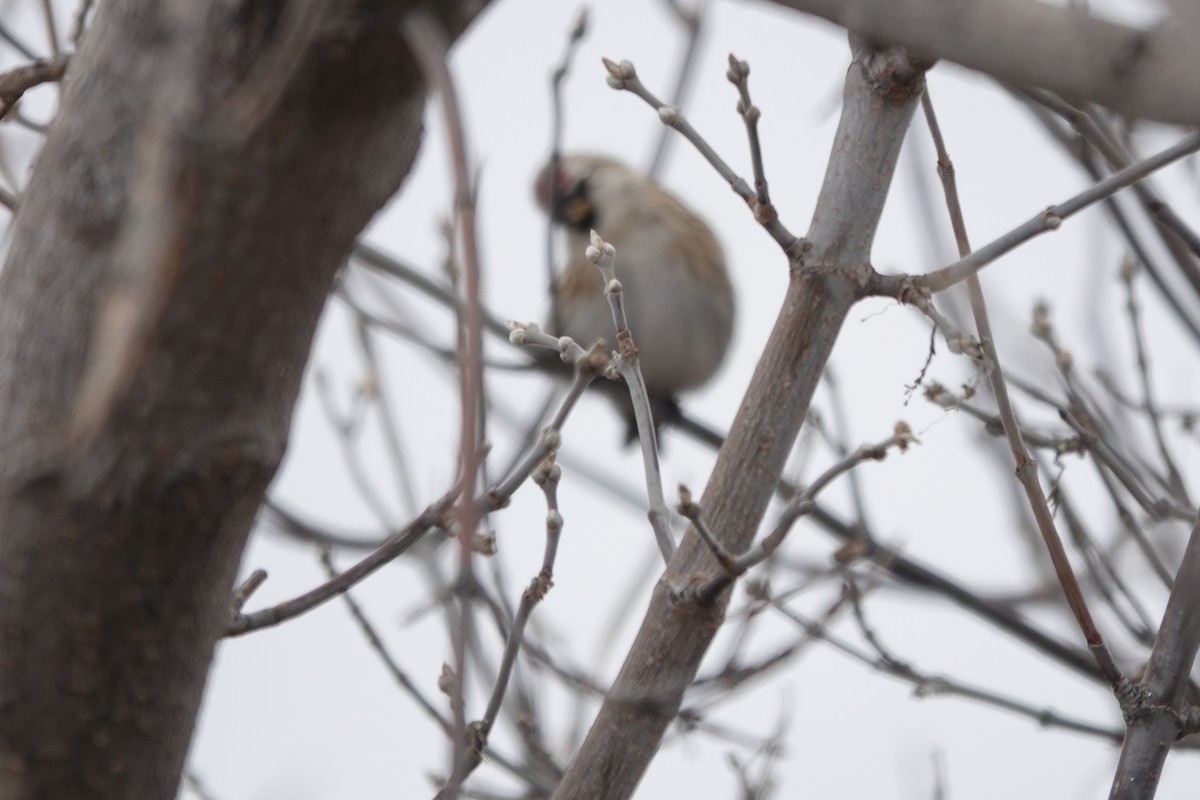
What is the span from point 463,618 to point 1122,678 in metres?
0.98

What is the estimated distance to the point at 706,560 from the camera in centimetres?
140

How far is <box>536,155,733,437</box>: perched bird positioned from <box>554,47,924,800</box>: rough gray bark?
2658mm

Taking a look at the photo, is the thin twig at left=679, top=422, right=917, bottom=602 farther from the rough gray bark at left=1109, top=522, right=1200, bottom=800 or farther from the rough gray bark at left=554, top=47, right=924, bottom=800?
the rough gray bark at left=1109, top=522, right=1200, bottom=800

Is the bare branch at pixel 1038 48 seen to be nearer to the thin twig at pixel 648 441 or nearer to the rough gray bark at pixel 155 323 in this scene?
the rough gray bark at pixel 155 323

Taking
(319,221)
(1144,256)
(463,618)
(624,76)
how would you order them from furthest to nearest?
(1144,256)
(624,76)
(319,221)
(463,618)

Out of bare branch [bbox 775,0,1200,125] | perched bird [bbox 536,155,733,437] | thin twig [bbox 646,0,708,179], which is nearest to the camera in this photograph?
bare branch [bbox 775,0,1200,125]

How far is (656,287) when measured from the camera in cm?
434

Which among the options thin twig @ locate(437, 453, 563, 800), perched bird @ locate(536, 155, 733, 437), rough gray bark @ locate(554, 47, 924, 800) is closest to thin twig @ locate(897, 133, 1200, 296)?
rough gray bark @ locate(554, 47, 924, 800)

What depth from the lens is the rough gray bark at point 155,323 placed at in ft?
2.38

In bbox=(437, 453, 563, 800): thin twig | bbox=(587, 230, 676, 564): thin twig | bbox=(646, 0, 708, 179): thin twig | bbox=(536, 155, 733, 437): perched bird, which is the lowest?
bbox=(437, 453, 563, 800): thin twig

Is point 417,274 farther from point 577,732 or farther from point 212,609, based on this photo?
point 212,609

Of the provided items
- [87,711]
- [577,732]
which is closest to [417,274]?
[577,732]

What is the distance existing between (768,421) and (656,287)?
2.94 m

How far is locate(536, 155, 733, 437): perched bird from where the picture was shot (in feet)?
14.2
